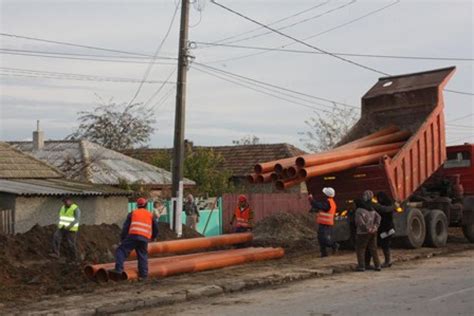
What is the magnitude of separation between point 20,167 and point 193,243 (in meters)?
9.57

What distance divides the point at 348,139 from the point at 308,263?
489cm

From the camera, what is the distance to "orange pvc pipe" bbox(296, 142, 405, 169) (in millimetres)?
15383

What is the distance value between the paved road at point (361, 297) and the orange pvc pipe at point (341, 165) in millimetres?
2871

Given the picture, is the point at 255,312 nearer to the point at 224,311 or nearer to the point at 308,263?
the point at 224,311

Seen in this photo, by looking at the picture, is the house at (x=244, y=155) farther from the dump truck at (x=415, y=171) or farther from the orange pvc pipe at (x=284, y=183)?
the orange pvc pipe at (x=284, y=183)

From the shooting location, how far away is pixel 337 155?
16.2 metres

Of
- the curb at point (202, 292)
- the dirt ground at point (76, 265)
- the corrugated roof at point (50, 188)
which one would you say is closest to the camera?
the curb at point (202, 292)

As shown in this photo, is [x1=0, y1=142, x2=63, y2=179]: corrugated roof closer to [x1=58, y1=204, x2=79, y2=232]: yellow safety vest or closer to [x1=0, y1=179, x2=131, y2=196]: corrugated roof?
[x1=0, y1=179, x2=131, y2=196]: corrugated roof

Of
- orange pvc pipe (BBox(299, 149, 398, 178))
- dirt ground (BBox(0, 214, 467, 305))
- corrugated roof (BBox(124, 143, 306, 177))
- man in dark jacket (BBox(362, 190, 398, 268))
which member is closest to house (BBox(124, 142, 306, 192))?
corrugated roof (BBox(124, 143, 306, 177))

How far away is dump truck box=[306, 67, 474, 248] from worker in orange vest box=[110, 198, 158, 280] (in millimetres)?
5760

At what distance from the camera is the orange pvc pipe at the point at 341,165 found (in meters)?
15.4

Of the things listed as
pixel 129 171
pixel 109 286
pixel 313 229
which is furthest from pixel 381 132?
pixel 129 171

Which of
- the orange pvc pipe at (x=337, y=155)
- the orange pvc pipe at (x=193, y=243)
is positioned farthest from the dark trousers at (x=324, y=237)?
the orange pvc pipe at (x=193, y=243)

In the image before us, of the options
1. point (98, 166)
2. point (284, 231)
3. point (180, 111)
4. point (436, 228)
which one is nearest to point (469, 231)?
point (436, 228)
